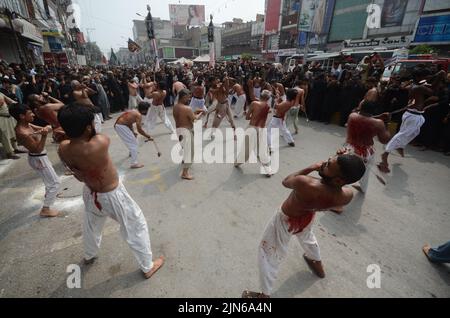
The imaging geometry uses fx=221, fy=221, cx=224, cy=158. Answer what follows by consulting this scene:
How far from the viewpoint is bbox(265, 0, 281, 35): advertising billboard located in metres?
42.7

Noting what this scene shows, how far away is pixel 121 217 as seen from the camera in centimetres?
233

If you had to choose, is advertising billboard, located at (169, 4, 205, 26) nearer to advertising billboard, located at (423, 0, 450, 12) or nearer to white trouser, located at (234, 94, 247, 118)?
A: advertising billboard, located at (423, 0, 450, 12)

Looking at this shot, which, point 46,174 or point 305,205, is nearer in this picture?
point 305,205

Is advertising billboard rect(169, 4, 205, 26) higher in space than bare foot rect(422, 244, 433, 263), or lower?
higher

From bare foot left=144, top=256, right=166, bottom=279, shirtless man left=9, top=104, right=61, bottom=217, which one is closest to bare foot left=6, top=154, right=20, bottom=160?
shirtless man left=9, top=104, right=61, bottom=217

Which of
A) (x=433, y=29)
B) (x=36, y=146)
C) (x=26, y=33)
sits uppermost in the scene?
(x=433, y=29)

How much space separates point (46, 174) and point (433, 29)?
3015cm

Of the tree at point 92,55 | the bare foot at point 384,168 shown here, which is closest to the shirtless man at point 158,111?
the bare foot at point 384,168

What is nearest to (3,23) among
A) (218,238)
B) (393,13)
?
(218,238)

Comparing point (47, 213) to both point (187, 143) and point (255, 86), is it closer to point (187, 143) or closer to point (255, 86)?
point (187, 143)

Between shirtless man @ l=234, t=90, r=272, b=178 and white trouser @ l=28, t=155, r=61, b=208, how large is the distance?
362 cm

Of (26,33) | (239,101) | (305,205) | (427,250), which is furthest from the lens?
(26,33)

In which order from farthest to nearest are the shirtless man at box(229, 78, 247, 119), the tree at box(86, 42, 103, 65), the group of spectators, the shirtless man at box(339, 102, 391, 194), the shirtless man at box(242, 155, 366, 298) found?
the tree at box(86, 42, 103, 65), the shirtless man at box(229, 78, 247, 119), the group of spectators, the shirtless man at box(339, 102, 391, 194), the shirtless man at box(242, 155, 366, 298)
